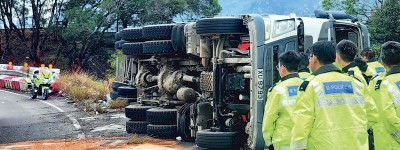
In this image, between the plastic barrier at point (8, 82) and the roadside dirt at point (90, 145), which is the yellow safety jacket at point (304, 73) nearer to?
the roadside dirt at point (90, 145)

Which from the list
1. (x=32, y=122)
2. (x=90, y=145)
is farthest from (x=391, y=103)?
(x=32, y=122)

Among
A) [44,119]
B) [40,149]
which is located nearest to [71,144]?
[40,149]

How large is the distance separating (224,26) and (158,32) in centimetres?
310

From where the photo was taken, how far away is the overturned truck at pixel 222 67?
26.4 ft

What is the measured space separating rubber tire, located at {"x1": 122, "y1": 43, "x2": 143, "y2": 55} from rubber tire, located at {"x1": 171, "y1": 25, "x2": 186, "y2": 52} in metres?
1.55

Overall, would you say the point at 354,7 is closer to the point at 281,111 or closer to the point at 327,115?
the point at 281,111

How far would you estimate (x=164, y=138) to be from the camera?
11648 millimetres

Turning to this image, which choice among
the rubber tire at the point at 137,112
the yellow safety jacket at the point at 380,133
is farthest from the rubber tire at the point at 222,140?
the rubber tire at the point at 137,112

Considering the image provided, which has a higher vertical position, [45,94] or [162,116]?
[162,116]

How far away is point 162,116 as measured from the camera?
11.5 metres

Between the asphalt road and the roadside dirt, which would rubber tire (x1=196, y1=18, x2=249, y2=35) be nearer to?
the roadside dirt

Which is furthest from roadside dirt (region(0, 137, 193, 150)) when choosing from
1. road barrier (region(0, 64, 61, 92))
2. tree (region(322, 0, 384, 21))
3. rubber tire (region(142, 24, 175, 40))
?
tree (region(322, 0, 384, 21))

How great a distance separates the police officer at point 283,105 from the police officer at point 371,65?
2.99 metres

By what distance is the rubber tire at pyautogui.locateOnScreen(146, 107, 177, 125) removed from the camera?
453 inches
